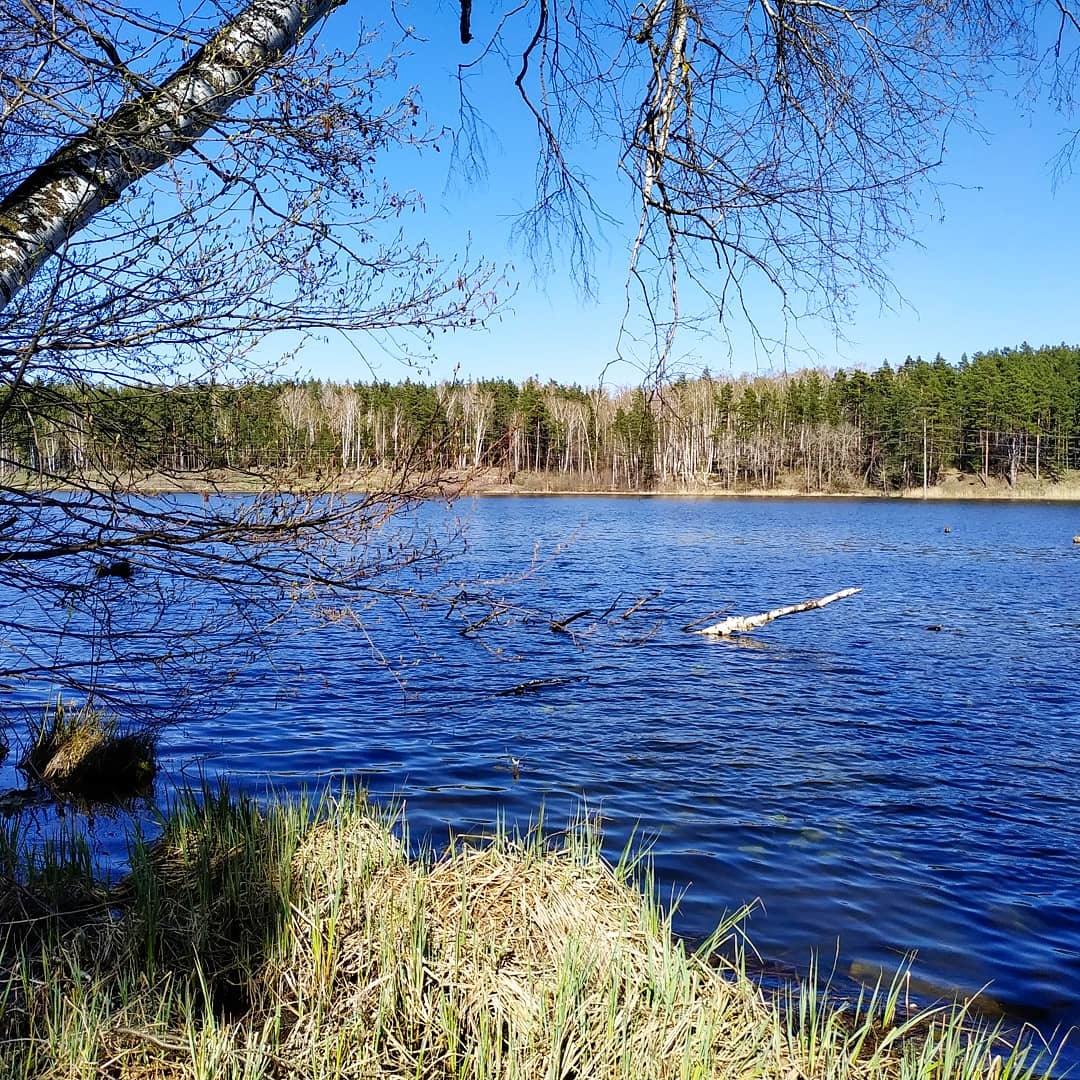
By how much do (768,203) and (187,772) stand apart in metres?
8.84

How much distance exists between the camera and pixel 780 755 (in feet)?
35.6

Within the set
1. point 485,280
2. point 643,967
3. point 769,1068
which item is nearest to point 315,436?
point 485,280

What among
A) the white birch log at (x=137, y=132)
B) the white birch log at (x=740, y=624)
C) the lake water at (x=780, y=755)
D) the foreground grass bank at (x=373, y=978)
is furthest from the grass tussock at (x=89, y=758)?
the white birch log at (x=740, y=624)

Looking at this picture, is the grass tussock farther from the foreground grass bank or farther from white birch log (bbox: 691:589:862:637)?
white birch log (bbox: 691:589:862:637)

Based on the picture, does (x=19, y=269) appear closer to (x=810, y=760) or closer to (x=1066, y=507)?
(x=810, y=760)

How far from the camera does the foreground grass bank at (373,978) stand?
11.1ft

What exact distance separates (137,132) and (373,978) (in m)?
3.51

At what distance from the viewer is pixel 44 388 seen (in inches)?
150

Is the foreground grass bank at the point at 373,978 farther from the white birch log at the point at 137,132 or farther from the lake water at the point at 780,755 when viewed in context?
the white birch log at the point at 137,132

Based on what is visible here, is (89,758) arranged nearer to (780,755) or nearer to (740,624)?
(780,755)

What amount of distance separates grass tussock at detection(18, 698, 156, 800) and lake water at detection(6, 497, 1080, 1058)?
25.8 inches

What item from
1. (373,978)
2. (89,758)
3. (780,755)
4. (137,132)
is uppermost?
(137,132)

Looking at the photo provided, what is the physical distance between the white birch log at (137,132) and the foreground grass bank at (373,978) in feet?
9.17

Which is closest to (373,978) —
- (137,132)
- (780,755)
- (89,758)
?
(137,132)
